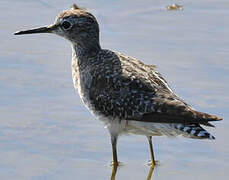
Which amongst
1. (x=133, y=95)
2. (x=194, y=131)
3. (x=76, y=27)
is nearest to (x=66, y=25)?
(x=76, y=27)

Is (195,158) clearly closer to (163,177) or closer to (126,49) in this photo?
(163,177)

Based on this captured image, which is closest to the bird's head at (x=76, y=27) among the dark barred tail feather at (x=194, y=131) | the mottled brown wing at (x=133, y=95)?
the mottled brown wing at (x=133, y=95)

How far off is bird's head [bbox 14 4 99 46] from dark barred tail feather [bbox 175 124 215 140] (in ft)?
7.04

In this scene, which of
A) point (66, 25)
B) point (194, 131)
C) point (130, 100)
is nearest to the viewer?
point (194, 131)

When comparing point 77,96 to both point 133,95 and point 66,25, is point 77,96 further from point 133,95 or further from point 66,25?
point 133,95

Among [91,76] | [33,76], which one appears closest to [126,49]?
[33,76]

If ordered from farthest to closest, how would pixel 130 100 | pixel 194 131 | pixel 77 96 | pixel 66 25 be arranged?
pixel 77 96, pixel 66 25, pixel 130 100, pixel 194 131

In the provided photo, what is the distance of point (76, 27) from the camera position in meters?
11.5

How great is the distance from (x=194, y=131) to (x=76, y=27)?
8.29ft

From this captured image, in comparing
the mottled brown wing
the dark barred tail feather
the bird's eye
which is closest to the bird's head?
the bird's eye

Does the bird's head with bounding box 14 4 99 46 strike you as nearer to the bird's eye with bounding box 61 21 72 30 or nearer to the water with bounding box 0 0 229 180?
the bird's eye with bounding box 61 21 72 30

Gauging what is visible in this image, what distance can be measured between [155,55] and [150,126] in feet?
9.34

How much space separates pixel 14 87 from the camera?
483 inches

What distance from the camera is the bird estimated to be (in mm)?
10070
